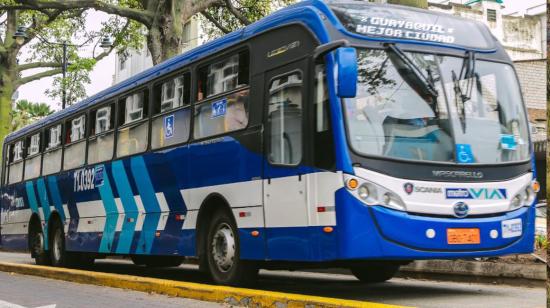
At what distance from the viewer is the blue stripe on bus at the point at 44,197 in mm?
16172

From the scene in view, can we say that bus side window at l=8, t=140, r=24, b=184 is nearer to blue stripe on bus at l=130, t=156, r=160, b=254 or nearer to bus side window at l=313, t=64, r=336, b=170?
blue stripe on bus at l=130, t=156, r=160, b=254

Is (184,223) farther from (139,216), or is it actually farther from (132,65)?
(132,65)

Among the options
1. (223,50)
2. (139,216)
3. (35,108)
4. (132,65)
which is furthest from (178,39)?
(35,108)

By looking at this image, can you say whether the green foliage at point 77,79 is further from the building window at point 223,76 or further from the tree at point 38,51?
the building window at point 223,76

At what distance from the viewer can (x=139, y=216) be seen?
11930 millimetres

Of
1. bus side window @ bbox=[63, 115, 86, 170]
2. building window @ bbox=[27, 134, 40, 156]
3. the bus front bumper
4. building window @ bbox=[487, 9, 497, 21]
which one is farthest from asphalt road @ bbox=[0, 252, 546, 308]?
building window @ bbox=[487, 9, 497, 21]

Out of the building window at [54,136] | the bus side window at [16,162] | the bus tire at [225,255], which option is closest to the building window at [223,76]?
the bus tire at [225,255]

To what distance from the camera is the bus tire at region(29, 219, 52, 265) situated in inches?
647

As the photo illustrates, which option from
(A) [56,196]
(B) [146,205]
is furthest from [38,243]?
(B) [146,205]

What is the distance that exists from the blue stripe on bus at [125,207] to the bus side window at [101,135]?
0.54 metres

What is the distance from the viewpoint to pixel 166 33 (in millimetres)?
19172

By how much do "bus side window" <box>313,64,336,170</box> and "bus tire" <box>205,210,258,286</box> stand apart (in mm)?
1827

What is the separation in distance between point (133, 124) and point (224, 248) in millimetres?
3748

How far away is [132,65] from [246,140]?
4490 centimetres
